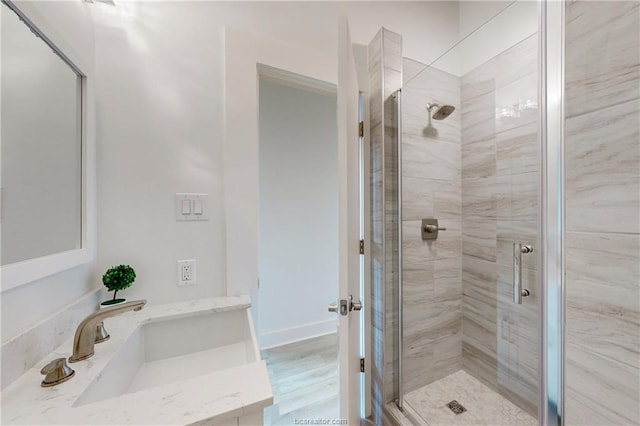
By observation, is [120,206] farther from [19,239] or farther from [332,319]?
[332,319]

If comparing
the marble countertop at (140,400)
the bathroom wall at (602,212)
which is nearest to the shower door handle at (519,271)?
the bathroom wall at (602,212)

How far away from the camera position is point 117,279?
1.01 m

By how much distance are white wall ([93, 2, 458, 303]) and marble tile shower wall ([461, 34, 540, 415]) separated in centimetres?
126

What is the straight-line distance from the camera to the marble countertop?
518mm

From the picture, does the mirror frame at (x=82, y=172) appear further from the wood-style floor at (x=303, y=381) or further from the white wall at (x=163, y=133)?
the wood-style floor at (x=303, y=381)

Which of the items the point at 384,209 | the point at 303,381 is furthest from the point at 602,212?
the point at 303,381

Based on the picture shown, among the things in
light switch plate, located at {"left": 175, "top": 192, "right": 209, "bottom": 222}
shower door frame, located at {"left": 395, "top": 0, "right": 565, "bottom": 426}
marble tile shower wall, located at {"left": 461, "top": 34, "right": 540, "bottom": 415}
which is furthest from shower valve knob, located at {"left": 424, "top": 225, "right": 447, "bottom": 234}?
light switch plate, located at {"left": 175, "top": 192, "right": 209, "bottom": 222}

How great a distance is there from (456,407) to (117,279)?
1.77 meters

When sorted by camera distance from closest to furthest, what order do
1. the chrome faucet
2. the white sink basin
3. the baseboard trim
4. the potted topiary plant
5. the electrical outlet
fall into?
the chrome faucet, the white sink basin, the potted topiary plant, the electrical outlet, the baseboard trim

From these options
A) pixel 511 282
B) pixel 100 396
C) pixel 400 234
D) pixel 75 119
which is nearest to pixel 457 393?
pixel 511 282

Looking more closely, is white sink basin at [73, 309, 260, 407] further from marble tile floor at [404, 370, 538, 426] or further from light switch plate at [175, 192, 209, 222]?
marble tile floor at [404, 370, 538, 426]

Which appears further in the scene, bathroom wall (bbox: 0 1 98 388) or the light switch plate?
the light switch plate

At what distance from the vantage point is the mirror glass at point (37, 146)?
61cm

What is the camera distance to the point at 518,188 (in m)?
1.29
